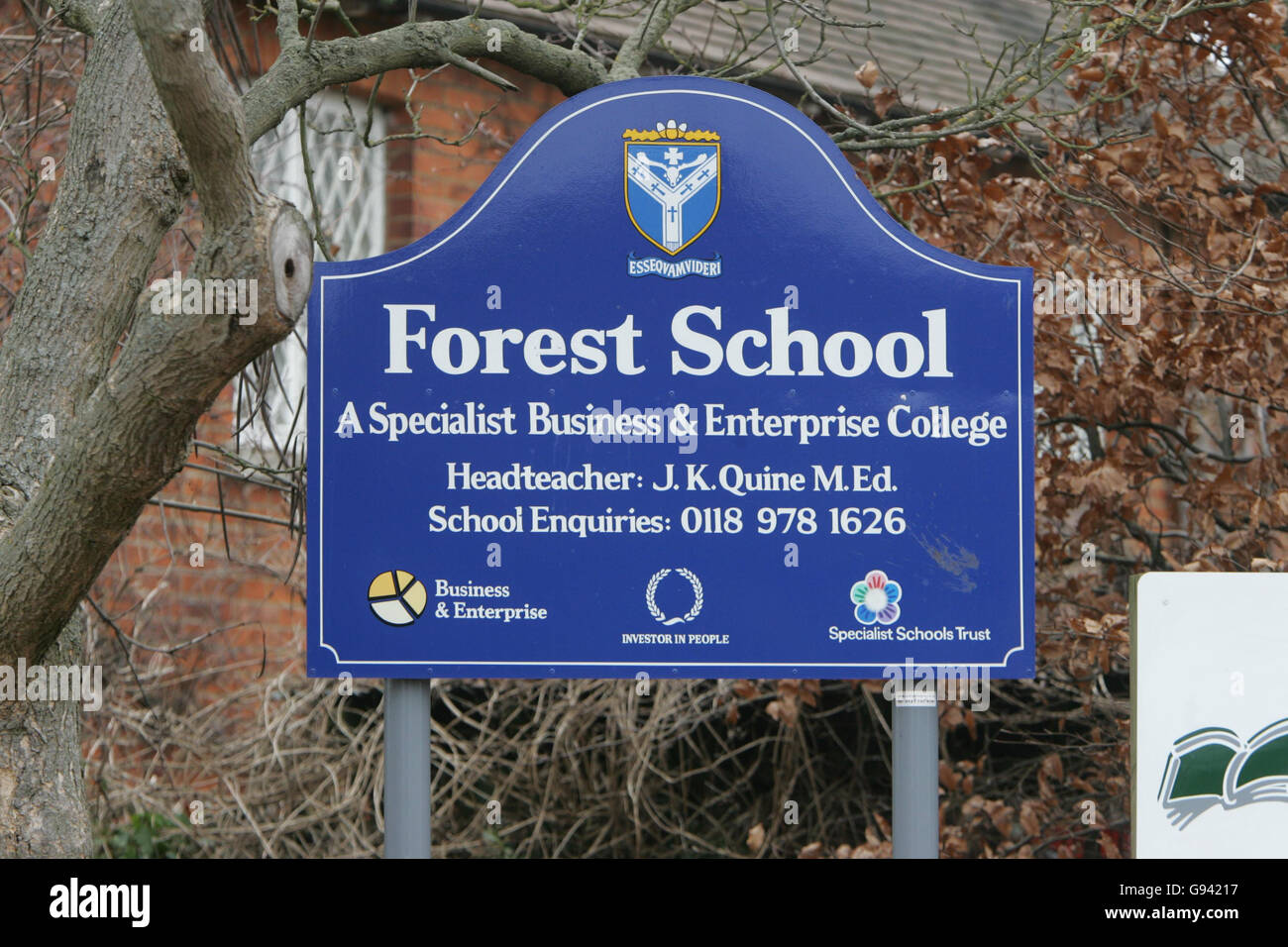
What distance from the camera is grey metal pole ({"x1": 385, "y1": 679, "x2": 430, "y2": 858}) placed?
130 inches

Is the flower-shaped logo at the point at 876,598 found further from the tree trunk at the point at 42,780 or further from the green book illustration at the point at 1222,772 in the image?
the tree trunk at the point at 42,780

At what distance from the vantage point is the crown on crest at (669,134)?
3342 mm

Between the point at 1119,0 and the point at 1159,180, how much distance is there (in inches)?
26.6

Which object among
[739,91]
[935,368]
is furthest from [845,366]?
[739,91]

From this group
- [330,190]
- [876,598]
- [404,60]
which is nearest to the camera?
[876,598]

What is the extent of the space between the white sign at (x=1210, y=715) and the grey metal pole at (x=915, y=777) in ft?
1.45

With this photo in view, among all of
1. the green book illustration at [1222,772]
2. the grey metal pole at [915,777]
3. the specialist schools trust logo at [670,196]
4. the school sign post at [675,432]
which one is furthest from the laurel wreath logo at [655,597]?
the green book illustration at [1222,772]

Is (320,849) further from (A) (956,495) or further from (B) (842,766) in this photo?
(A) (956,495)

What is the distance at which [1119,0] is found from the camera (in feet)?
16.7

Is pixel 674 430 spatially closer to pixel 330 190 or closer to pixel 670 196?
pixel 670 196

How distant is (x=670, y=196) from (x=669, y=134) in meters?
0.15

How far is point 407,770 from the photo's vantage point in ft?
10.8

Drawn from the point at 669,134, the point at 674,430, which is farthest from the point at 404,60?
the point at 674,430
